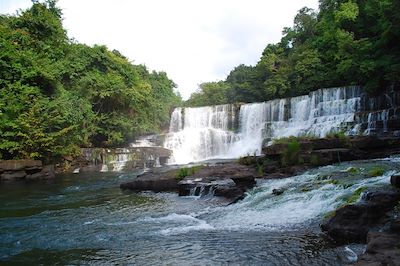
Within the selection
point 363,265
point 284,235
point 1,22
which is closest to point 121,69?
point 1,22

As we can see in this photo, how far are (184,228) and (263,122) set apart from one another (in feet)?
82.0

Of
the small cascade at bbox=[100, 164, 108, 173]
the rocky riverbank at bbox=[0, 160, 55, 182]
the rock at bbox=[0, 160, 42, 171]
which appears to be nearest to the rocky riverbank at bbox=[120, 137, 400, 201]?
the rocky riverbank at bbox=[0, 160, 55, 182]

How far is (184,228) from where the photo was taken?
877cm

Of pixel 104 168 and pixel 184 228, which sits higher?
pixel 104 168

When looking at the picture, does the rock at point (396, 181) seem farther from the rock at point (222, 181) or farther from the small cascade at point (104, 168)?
the small cascade at point (104, 168)

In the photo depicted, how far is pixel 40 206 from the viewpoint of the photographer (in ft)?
42.5

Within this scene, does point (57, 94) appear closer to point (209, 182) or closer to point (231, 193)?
point (209, 182)

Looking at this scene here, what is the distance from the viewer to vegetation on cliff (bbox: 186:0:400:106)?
25.4 metres

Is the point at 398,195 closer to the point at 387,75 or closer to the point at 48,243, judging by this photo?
the point at 48,243

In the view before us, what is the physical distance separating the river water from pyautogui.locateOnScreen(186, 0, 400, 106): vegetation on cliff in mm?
15664

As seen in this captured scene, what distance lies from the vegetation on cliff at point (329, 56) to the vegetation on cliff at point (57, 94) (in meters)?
11.9

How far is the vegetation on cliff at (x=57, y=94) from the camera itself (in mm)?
23356

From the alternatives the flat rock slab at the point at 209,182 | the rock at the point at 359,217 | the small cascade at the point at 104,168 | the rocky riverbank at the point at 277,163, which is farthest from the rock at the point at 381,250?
the small cascade at the point at 104,168

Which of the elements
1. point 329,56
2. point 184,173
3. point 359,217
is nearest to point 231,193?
point 184,173
